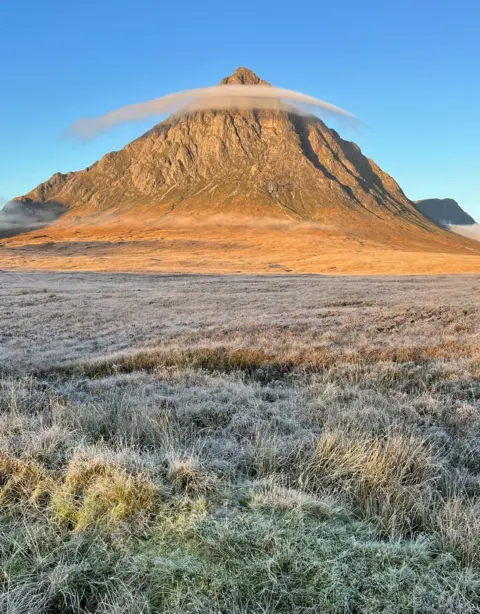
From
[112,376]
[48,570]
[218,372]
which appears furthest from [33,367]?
[48,570]

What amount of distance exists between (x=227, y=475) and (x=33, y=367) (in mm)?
7286

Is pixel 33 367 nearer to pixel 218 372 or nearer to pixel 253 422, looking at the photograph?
pixel 218 372

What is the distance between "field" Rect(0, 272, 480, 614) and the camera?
2.53m

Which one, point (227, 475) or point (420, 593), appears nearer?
point (420, 593)

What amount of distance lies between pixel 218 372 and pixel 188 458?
4710 millimetres

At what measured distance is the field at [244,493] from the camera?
2.53 metres

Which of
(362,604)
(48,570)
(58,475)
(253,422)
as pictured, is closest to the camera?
(362,604)

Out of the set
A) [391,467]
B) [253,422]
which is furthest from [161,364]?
[391,467]

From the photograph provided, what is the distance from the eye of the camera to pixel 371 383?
299 inches

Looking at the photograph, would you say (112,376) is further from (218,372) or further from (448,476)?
(448,476)

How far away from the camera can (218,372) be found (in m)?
8.66

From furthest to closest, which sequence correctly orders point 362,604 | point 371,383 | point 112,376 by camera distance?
1. point 112,376
2. point 371,383
3. point 362,604

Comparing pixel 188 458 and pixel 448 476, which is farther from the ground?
pixel 188 458

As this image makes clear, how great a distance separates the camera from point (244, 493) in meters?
3.56
